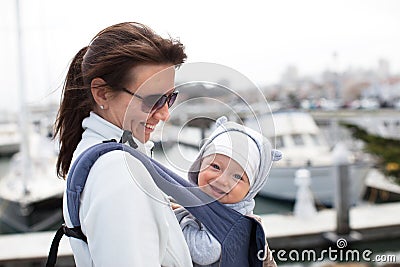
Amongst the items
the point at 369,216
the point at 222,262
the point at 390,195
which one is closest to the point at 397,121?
the point at 390,195

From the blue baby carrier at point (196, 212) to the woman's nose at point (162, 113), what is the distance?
0.08m

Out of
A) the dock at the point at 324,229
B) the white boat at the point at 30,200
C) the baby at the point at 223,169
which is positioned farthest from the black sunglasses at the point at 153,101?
the white boat at the point at 30,200

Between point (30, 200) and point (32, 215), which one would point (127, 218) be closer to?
point (32, 215)

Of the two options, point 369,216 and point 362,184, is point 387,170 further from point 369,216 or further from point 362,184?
point 369,216

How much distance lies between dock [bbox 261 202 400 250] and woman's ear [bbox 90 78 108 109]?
3896 mm

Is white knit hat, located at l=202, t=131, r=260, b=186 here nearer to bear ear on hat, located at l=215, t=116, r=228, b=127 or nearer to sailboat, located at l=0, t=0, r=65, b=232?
bear ear on hat, located at l=215, t=116, r=228, b=127

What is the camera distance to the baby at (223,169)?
838mm

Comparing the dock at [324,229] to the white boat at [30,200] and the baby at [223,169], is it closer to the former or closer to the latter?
the baby at [223,169]

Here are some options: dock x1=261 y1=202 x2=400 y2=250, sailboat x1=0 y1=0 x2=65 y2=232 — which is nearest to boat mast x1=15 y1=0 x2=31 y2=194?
sailboat x1=0 y1=0 x2=65 y2=232

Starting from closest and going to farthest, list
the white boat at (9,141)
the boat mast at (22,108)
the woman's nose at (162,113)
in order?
the woman's nose at (162,113) < the boat mast at (22,108) < the white boat at (9,141)

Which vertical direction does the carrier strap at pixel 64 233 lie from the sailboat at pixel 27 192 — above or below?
above

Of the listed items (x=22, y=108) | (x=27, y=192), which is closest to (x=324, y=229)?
(x=27, y=192)

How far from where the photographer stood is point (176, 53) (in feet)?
2.71

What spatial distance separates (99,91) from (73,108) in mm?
121
